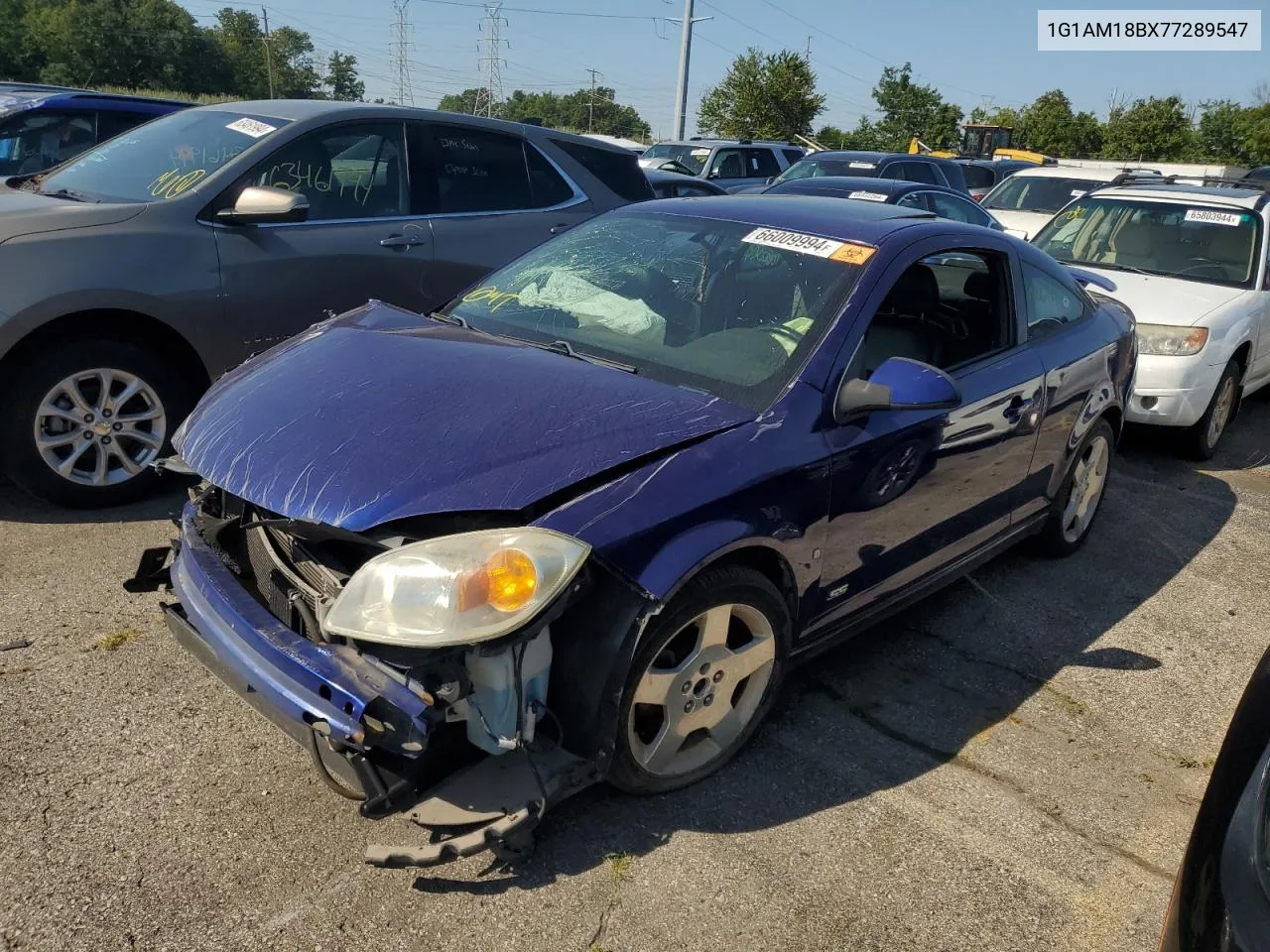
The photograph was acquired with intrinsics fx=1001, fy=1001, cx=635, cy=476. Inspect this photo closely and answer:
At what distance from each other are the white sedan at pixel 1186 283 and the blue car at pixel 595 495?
297cm

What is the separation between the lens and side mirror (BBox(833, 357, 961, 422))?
9.63 ft

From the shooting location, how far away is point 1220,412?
269 inches

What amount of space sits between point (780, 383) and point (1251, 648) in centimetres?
269

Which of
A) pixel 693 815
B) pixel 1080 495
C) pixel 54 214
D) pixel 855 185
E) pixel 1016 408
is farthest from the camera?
pixel 855 185

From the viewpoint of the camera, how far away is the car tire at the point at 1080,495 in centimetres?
457

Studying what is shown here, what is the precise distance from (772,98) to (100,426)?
41.2 meters

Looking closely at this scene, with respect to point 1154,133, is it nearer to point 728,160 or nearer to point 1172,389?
point 728,160

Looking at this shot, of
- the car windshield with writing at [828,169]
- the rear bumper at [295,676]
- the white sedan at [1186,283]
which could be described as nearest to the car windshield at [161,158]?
the rear bumper at [295,676]

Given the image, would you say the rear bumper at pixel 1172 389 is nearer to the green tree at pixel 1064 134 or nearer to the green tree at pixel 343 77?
the green tree at pixel 1064 134

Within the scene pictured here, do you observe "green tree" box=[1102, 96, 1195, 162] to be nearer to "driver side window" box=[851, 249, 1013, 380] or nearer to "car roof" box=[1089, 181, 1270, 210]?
"car roof" box=[1089, 181, 1270, 210]

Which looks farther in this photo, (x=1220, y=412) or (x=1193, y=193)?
(x=1193, y=193)

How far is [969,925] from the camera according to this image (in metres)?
2.48

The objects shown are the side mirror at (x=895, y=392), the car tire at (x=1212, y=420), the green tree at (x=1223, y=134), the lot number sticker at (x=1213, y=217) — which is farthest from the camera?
the green tree at (x=1223, y=134)

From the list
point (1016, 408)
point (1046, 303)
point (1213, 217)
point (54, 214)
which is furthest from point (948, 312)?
point (1213, 217)
